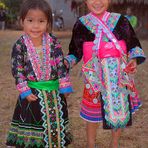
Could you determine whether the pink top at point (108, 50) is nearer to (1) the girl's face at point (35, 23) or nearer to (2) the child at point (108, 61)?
(2) the child at point (108, 61)

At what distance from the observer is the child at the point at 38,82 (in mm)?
2957

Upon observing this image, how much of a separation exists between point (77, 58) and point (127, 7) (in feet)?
44.2

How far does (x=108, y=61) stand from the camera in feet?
10.3

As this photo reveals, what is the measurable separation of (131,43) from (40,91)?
840 millimetres

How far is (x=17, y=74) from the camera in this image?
295cm

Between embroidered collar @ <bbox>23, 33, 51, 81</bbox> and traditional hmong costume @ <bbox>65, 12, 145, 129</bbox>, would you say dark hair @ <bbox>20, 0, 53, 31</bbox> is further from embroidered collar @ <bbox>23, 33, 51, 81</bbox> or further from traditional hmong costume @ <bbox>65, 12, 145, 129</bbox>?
traditional hmong costume @ <bbox>65, 12, 145, 129</bbox>

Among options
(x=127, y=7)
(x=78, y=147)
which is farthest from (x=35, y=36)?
(x=127, y=7)

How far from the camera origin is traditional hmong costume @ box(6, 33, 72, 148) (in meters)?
2.97

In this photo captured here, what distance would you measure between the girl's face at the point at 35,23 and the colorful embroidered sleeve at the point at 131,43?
2.12ft

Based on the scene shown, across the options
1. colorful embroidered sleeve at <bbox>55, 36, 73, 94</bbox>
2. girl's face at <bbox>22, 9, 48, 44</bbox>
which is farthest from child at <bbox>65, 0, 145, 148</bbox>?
girl's face at <bbox>22, 9, 48, 44</bbox>

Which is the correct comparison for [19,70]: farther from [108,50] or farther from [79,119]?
[79,119]

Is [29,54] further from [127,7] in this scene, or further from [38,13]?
[127,7]

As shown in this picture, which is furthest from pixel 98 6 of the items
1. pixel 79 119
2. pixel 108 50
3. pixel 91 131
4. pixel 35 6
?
pixel 79 119

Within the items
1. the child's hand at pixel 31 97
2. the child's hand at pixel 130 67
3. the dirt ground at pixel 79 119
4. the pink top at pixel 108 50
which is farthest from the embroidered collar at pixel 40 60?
the dirt ground at pixel 79 119
